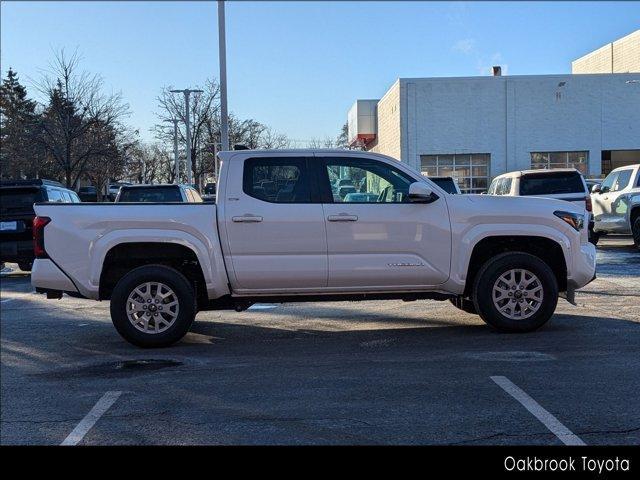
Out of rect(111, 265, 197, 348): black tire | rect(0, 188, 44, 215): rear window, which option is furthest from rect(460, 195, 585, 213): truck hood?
rect(0, 188, 44, 215): rear window

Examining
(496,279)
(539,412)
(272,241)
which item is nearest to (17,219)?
(272,241)

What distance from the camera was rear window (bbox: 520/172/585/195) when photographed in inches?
534

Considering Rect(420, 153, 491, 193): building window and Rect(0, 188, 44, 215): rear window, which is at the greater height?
Rect(420, 153, 491, 193): building window

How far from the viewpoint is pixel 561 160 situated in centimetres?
2836

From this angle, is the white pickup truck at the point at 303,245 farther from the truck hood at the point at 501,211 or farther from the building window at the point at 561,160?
the building window at the point at 561,160

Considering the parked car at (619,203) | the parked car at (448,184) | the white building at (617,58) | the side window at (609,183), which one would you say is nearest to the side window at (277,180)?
the white building at (617,58)

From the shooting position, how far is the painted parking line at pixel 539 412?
12.9ft

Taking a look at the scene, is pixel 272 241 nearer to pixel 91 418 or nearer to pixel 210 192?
pixel 91 418

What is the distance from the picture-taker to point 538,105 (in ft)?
94.8

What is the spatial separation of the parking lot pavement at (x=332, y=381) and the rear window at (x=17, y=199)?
16.9 ft

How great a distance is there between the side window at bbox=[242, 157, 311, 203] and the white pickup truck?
0.01 meters

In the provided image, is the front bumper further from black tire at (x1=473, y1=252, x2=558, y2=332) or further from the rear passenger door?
the rear passenger door

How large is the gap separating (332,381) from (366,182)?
2.33 metres

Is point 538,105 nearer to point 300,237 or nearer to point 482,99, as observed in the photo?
point 482,99
